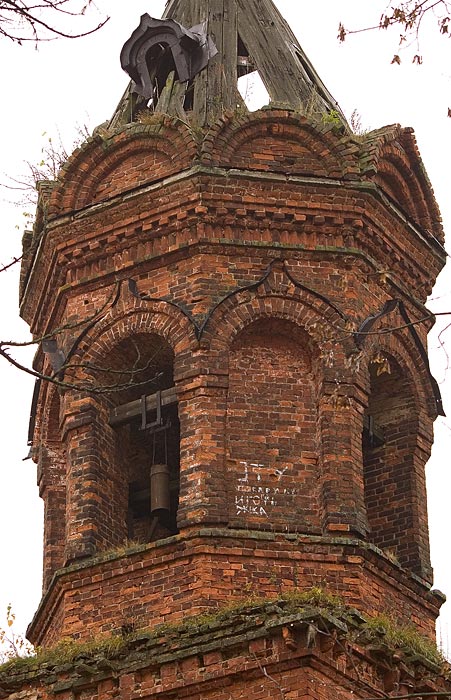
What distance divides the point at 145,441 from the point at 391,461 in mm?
2354

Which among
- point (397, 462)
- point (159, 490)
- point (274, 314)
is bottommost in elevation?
point (159, 490)

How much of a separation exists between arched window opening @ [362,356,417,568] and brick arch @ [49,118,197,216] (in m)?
2.94

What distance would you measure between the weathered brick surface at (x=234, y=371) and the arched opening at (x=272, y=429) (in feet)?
0.06

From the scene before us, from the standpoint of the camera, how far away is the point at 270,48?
19953 millimetres

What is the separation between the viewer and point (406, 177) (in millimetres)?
18828

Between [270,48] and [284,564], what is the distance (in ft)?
21.8

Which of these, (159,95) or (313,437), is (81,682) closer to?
(313,437)

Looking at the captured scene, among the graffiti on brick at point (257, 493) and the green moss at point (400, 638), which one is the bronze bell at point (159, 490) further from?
the green moss at point (400, 638)

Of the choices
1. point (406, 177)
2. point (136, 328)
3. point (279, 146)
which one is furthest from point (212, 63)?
point (136, 328)

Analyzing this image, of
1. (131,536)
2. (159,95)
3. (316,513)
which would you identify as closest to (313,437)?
(316,513)

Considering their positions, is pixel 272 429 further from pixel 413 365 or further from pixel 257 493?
pixel 413 365

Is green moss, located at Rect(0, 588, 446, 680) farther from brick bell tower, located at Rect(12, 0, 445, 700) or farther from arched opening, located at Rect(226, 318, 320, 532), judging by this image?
arched opening, located at Rect(226, 318, 320, 532)

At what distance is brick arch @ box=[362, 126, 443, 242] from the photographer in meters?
18.4

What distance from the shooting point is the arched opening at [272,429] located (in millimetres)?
16047
